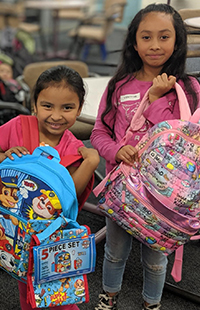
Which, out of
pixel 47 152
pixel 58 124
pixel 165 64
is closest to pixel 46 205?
pixel 47 152

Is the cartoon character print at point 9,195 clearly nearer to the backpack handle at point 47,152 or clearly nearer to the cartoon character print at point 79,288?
the backpack handle at point 47,152

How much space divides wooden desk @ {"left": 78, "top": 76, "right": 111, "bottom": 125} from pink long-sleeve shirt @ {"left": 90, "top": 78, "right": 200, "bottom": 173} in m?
0.32

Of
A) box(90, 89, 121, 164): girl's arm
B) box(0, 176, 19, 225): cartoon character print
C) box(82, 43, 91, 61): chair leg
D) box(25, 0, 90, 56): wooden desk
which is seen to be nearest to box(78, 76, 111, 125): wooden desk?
box(90, 89, 121, 164): girl's arm

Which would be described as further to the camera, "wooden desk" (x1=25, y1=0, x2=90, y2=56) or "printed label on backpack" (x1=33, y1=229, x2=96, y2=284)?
"wooden desk" (x1=25, y1=0, x2=90, y2=56)

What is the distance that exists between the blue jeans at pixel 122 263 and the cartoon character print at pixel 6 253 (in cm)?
40

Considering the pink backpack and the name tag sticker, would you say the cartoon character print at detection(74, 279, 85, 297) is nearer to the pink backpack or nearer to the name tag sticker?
the pink backpack

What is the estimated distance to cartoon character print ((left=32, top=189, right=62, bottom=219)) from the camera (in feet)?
3.76

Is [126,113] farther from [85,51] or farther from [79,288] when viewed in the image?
[85,51]

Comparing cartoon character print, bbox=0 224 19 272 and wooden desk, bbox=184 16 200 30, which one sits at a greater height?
wooden desk, bbox=184 16 200 30

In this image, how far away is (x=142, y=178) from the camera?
1.26 meters

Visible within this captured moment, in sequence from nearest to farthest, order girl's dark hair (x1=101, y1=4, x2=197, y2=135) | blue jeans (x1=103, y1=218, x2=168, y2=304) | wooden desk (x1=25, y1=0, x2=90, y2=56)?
girl's dark hair (x1=101, y1=4, x2=197, y2=135), blue jeans (x1=103, y1=218, x2=168, y2=304), wooden desk (x1=25, y1=0, x2=90, y2=56)

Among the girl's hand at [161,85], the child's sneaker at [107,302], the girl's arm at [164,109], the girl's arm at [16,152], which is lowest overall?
the child's sneaker at [107,302]

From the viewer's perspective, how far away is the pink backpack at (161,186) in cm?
120

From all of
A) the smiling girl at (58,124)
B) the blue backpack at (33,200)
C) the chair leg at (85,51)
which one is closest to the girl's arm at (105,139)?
the smiling girl at (58,124)
